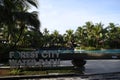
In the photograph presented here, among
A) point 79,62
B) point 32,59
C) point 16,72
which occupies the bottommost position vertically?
point 16,72

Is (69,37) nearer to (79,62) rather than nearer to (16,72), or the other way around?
(79,62)

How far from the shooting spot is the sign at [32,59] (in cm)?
1692

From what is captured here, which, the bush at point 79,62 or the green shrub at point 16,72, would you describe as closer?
the green shrub at point 16,72

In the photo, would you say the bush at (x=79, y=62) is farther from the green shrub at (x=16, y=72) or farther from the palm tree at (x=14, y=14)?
Answer: the palm tree at (x=14, y=14)

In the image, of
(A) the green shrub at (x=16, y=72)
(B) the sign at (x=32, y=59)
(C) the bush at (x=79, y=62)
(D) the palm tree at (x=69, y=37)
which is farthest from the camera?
(D) the palm tree at (x=69, y=37)

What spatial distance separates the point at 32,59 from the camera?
17.1 m

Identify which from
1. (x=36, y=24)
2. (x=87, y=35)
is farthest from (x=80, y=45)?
(x=36, y=24)

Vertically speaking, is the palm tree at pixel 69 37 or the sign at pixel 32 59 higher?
the palm tree at pixel 69 37

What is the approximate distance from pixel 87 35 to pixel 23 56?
4622cm

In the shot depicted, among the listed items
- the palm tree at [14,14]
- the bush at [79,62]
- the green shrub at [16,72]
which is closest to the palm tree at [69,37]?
Result: the palm tree at [14,14]

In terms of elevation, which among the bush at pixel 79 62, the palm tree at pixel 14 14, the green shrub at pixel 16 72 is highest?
the palm tree at pixel 14 14

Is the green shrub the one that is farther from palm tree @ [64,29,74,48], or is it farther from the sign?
palm tree @ [64,29,74,48]

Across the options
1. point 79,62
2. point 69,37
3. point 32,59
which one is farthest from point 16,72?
point 69,37

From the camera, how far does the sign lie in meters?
16.9
